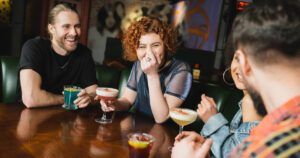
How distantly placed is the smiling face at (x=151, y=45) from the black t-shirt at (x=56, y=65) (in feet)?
2.45

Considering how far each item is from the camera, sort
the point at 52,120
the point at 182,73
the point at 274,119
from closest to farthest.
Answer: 1. the point at 274,119
2. the point at 52,120
3. the point at 182,73

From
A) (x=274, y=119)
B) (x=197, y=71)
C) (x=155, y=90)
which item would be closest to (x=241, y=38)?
(x=274, y=119)

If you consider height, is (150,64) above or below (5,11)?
below

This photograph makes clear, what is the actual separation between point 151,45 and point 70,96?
70 cm

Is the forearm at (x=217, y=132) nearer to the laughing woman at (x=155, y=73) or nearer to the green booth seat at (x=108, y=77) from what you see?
the laughing woman at (x=155, y=73)

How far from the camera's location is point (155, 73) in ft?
7.10

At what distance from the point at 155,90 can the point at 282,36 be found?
4.45 ft

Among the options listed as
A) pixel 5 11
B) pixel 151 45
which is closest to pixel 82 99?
pixel 151 45

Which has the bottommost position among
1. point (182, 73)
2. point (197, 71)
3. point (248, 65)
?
point (197, 71)

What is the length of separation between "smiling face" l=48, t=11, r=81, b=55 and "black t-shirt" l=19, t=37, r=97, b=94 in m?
0.07

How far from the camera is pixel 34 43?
2.58m

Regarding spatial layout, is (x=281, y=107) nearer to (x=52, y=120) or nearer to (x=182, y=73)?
(x=52, y=120)

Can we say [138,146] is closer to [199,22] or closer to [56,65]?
[56,65]

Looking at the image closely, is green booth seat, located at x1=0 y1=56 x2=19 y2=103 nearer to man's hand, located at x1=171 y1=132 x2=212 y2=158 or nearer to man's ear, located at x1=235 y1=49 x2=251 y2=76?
man's hand, located at x1=171 y1=132 x2=212 y2=158
